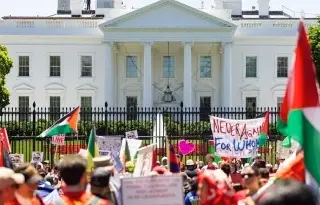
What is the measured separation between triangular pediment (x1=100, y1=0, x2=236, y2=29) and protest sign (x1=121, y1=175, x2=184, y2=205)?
46.2 meters

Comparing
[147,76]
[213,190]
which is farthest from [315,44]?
[213,190]

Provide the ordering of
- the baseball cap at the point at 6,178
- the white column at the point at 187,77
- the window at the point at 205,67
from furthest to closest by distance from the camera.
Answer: the window at the point at 205,67
the white column at the point at 187,77
the baseball cap at the point at 6,178

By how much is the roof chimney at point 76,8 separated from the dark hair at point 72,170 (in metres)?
54.2

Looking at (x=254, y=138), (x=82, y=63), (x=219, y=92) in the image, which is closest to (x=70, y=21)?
(x=82, y=63)

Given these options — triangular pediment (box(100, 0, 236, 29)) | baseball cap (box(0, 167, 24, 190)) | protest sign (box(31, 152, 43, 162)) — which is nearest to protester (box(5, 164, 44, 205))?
baseball cap (box(0, 167, 24, 190))

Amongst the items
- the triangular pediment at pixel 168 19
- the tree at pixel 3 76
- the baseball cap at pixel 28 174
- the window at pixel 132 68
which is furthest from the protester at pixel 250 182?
the window at pixel 132 68

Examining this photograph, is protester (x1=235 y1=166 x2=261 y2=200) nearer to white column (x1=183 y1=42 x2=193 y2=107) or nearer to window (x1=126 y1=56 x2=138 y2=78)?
white column (x1=183 y1=42 x2=193 y2=107)

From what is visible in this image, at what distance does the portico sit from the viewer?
51906 millimetres

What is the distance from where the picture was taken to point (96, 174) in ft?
19.6

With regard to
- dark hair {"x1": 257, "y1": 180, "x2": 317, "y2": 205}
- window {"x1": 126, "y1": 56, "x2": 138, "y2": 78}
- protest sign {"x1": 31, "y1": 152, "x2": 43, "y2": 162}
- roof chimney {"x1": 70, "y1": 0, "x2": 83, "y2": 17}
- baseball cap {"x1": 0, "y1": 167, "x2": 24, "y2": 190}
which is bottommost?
protest sign {"x1": 31, "y1": 152, "x2": 43, "y2": 162}

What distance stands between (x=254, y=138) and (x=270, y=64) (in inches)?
1586

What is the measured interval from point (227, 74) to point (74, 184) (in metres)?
47.3

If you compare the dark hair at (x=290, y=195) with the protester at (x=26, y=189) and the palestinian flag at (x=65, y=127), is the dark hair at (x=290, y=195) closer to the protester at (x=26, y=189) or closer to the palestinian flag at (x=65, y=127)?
the protester at (x=26, y=189)

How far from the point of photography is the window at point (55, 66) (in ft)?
180
